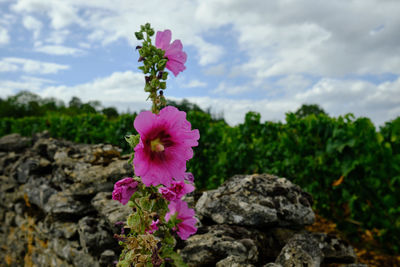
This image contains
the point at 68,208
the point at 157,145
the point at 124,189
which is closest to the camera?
the point at 157,145

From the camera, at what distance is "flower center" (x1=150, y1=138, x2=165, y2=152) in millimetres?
1609

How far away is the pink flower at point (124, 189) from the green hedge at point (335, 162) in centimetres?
384

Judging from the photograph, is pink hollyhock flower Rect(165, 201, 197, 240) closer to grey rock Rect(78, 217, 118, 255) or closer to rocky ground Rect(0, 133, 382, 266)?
rocky ground Rect(0, 133, 382, 266)

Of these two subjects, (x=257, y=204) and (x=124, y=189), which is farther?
(x=257, y=204)

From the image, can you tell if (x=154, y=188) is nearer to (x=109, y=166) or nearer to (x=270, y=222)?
(x=270, y=222)

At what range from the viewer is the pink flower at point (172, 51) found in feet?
6.27

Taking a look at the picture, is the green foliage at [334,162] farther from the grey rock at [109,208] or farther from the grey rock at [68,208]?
the grey rock at [68,208]

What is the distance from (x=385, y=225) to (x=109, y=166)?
13.3ft

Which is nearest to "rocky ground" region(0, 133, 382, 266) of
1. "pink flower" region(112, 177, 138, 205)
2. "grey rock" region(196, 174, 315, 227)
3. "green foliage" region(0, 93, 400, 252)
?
"grey rock" region(196, 174, 315, 227)

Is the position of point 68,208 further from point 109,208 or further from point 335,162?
point 335,162

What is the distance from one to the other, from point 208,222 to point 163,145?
210 centimetres

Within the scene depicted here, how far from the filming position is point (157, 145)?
1629mm

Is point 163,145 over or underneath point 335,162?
over

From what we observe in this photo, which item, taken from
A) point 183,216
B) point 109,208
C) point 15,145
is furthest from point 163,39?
point 15,145
